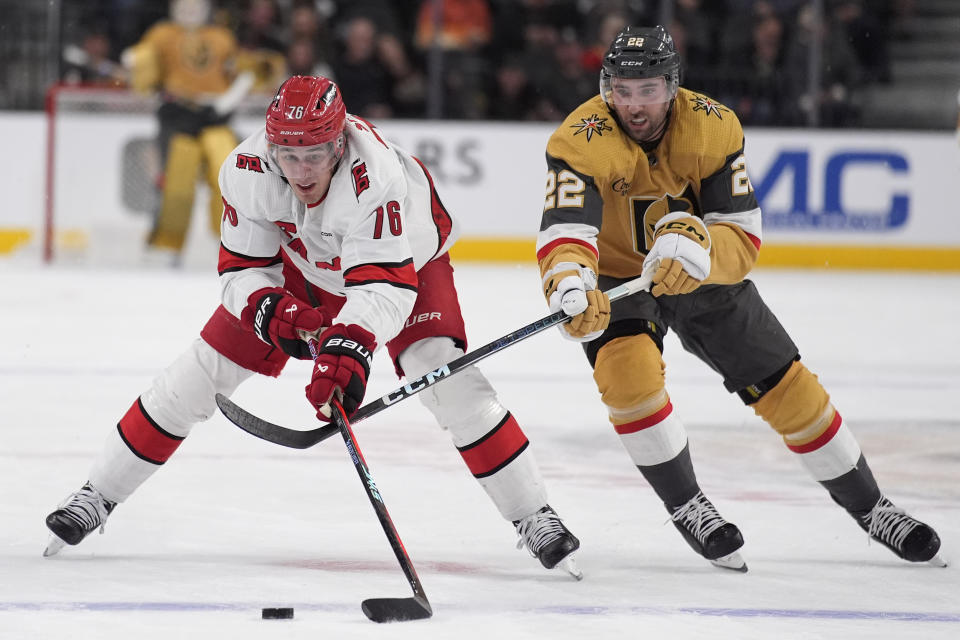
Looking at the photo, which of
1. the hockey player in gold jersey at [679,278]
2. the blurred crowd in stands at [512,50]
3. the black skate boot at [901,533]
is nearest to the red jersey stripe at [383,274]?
the hockey player in gold jersey at [679,278]

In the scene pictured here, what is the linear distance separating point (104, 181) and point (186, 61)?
81 cm

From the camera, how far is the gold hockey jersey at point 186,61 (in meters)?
7.75

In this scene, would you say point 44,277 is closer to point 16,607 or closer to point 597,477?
point 597,477

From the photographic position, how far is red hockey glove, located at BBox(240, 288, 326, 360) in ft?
8.23

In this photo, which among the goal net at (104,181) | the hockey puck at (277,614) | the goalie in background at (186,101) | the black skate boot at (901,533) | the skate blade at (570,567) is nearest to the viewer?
the hockey puck at (277,614)

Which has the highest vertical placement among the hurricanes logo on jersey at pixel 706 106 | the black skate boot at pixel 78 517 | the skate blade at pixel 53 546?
the hurricanes logo on jersey at pixel 706 106

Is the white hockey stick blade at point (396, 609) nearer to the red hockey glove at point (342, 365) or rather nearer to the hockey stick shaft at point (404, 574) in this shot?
the hockey stick shaft at point (404, 574)

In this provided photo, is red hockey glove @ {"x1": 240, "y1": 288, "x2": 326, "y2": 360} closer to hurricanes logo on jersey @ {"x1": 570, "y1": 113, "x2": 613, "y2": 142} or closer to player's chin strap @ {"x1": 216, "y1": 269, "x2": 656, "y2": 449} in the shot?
player's chin strap @ {"x1": 216, "y1": 269, "x2": 656, "y2": 449}

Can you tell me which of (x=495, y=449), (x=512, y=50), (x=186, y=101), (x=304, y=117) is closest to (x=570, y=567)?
(x=495, y=449)

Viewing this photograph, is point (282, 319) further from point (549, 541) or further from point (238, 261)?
point (549, 541)

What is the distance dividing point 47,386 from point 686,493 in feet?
7.79

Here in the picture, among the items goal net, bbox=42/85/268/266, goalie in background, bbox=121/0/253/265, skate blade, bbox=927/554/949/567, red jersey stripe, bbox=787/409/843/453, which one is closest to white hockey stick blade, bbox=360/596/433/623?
red jersey stripe, bbox=787/409/843/453

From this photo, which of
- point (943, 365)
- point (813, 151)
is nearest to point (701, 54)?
point (813, 151)

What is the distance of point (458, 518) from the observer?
3047 mm
